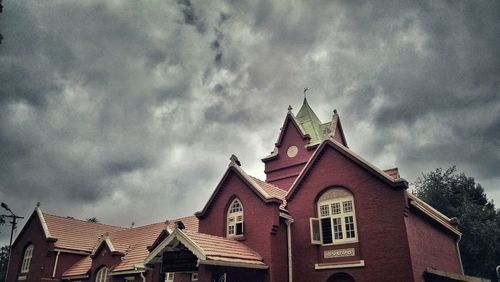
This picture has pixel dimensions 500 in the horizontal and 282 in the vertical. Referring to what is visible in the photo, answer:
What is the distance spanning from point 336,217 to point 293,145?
10941mm

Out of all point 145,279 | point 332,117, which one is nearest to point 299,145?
point 332,117

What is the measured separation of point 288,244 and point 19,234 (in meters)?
29.1

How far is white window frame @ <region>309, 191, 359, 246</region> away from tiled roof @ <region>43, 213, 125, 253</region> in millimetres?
23736

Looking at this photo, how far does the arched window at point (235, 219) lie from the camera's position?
20.8 meters

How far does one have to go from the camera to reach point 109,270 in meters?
26.0

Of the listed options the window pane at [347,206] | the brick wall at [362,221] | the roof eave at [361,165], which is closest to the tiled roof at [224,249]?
the brick wall at [362,221]

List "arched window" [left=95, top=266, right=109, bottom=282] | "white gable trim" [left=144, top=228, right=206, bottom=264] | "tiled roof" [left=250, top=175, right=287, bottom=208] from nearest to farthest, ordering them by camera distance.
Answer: "white gable trim" [left=144, top=228, right=206, bottom=264] → "tiled roof" [left=250, top=175, right=287, bottom=208] → "arched window" [left=95, top=266, right=109, bottom=282]

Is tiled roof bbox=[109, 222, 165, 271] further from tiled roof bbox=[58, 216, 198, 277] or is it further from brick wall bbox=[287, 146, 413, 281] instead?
brick wall bbox=[287, 146, 413, 281]

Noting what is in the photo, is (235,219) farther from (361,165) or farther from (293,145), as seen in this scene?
(293,145)

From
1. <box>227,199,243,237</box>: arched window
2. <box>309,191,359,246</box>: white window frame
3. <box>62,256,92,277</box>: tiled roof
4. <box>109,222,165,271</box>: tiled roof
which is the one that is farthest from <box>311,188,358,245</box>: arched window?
<box>62,256,92,277</box>: tiled roof

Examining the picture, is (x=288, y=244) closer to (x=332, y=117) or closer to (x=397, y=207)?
(x=397, y=207)

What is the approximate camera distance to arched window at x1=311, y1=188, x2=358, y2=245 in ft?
60.4

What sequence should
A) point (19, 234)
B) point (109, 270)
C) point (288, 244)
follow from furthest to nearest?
1. point (19, 234)
2. point (109, 270)
3. point (288, 244)

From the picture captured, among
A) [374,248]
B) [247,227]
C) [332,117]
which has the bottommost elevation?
[374,248]
